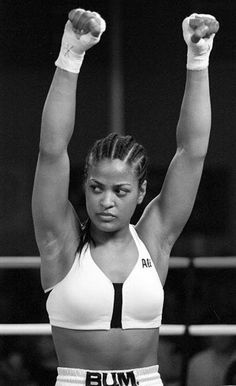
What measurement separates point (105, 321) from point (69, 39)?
2.69 feet

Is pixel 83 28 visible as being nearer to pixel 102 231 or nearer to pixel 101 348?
pixel 102 231

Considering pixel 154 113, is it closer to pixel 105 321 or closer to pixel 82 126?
pixel 82 126

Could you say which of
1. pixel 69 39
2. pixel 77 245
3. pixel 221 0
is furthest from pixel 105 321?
pixel 221 0

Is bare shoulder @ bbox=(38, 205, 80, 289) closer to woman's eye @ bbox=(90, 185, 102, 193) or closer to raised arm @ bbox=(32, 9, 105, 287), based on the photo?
raised arm @ bbox=(32, 9, 105, 287)

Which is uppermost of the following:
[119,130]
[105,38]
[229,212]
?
[105,38]

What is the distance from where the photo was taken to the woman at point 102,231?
3.16m

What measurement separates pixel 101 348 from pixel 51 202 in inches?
17.7

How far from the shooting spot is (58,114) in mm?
3125

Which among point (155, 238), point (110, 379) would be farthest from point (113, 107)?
point (110, 379)

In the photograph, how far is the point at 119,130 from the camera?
5129mm

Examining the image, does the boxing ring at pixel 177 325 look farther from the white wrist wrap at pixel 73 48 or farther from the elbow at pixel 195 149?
the white wrist wrap at pixel 73 48

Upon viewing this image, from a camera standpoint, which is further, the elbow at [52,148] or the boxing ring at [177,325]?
the boxing ring at [177,325]

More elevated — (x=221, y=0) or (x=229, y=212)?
(x=221, y=0)

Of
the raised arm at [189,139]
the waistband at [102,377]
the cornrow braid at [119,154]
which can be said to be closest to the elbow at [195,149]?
the raised arm at [189,139]
